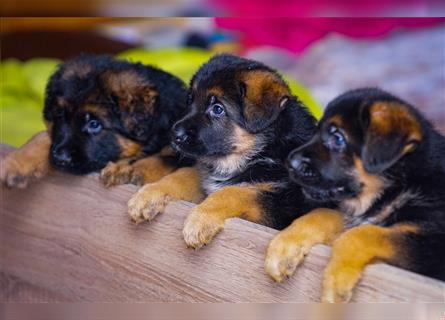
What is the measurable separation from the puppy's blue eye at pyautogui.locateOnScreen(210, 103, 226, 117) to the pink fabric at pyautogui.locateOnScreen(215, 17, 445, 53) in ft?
9.24

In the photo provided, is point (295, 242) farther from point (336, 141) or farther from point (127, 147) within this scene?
point (127, 147)

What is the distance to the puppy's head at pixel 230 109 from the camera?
97.3 inches

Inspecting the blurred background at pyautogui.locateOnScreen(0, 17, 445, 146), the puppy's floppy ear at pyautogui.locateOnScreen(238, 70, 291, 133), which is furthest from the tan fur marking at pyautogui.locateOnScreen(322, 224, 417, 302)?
the blurred background at pyautogui.locateOnScreen(0, 17, 445, 146)

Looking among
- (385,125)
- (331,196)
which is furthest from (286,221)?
(385,125)

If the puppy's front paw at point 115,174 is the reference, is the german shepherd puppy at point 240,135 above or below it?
above

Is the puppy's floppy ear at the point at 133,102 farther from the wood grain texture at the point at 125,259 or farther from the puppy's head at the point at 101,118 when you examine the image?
the wood grain texture at the point at 125,259

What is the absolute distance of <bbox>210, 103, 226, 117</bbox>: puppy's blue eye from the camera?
2.55 m

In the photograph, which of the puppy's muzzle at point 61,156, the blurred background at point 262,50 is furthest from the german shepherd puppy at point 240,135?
the blurred background at point 262,50

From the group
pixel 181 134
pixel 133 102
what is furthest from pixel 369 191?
pixel 133 102

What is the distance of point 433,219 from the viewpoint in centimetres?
207

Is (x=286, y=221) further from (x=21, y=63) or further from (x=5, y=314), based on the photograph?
(x=21, y=63)

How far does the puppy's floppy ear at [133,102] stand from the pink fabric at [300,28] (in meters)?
2.56

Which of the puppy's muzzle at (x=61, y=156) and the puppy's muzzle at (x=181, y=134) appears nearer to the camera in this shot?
the puppy's muzzle at (x=181, y=134)

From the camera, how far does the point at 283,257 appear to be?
2.08 m
